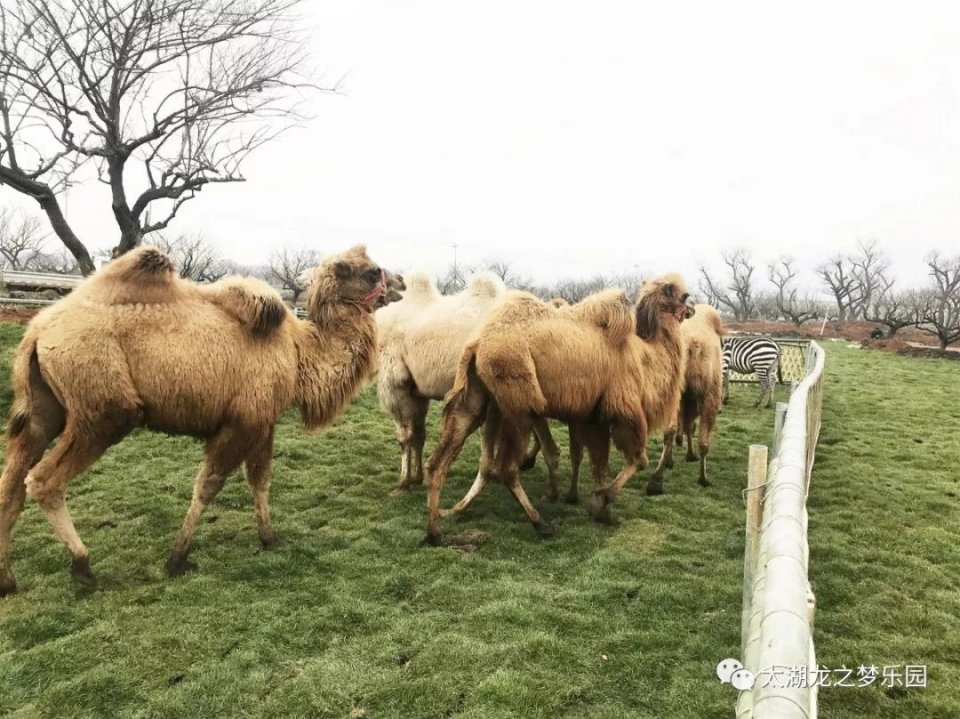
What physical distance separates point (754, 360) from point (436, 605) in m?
11.9

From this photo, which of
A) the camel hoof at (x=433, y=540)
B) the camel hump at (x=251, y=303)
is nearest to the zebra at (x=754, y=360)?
the camel hoof at (x=433, y=540)

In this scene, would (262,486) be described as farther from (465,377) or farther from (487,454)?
(487,454)

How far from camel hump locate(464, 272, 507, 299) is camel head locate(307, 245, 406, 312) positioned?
1.51 m

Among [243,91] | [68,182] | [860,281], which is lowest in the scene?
[860,281]

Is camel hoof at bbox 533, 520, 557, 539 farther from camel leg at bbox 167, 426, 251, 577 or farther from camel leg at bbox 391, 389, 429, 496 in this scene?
camel leg at bbox 167, 426, 251, 577

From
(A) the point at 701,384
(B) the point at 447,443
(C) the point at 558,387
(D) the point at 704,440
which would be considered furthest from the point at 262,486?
(A) the point at 701,384

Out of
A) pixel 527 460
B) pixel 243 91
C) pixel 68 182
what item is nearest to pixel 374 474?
pixel 527 460

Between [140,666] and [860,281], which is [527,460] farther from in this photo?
[860,281]

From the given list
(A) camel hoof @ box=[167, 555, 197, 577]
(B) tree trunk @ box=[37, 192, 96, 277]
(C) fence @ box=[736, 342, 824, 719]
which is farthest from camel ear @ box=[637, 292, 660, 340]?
(B) tree trunk @ box=[37, 192, 96, 277]

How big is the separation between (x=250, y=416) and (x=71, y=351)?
1.15 meters

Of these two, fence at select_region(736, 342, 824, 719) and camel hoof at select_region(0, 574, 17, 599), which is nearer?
fence at select_region(736, 342, 824, 719)

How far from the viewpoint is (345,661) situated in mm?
3246

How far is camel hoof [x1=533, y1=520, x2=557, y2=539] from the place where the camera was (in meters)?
5.20

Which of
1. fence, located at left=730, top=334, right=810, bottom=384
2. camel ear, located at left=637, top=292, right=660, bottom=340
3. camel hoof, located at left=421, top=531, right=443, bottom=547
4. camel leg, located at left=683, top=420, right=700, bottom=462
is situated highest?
camel ear, located at left=637, top=292, right=660, bottom=340
